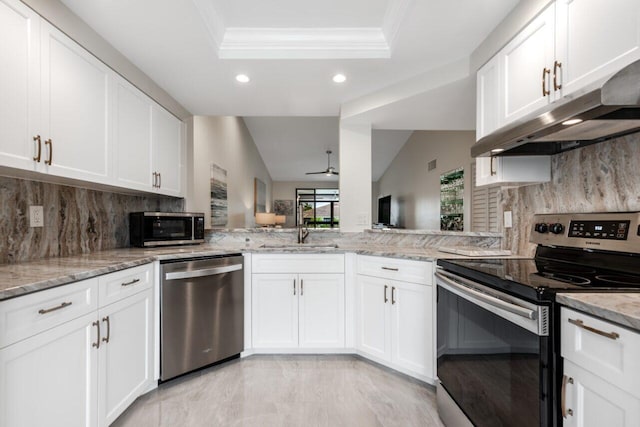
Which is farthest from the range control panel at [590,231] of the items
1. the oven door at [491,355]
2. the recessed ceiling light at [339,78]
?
the recessed ceiling light at [339,78]

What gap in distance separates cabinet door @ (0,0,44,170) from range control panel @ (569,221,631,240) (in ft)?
8.45

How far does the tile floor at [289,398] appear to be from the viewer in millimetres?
1709

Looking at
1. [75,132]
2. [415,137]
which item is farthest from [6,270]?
[415,137]

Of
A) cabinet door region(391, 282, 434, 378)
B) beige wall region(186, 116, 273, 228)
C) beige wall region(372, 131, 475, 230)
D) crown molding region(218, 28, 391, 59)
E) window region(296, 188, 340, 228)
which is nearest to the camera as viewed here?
cabinet door region(391, 282, 434, 378)

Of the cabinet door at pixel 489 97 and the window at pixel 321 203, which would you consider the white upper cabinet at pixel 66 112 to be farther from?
the window at pixel 321 203

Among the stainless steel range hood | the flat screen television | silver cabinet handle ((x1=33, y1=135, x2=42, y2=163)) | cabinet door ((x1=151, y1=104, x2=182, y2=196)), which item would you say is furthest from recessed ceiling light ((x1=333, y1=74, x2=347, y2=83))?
the flat screen television

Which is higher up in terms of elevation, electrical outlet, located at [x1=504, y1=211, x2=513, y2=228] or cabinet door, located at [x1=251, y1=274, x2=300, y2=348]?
electrical outlet, located at [x1=504, y1=211, x2=513, y2=228]

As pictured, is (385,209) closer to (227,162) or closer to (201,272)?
(227,162)

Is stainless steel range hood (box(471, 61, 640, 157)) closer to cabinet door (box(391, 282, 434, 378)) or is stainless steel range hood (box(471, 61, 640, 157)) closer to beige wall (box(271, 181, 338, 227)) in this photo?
cabinet door (box(391, 282, 434, 378))

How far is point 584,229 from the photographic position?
4.81ft

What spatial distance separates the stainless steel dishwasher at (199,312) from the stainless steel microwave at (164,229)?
1.73ft

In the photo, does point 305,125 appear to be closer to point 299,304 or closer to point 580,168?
point 299,304

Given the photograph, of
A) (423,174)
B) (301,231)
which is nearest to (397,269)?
(301,231)

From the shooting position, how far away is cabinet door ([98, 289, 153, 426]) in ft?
4.94
